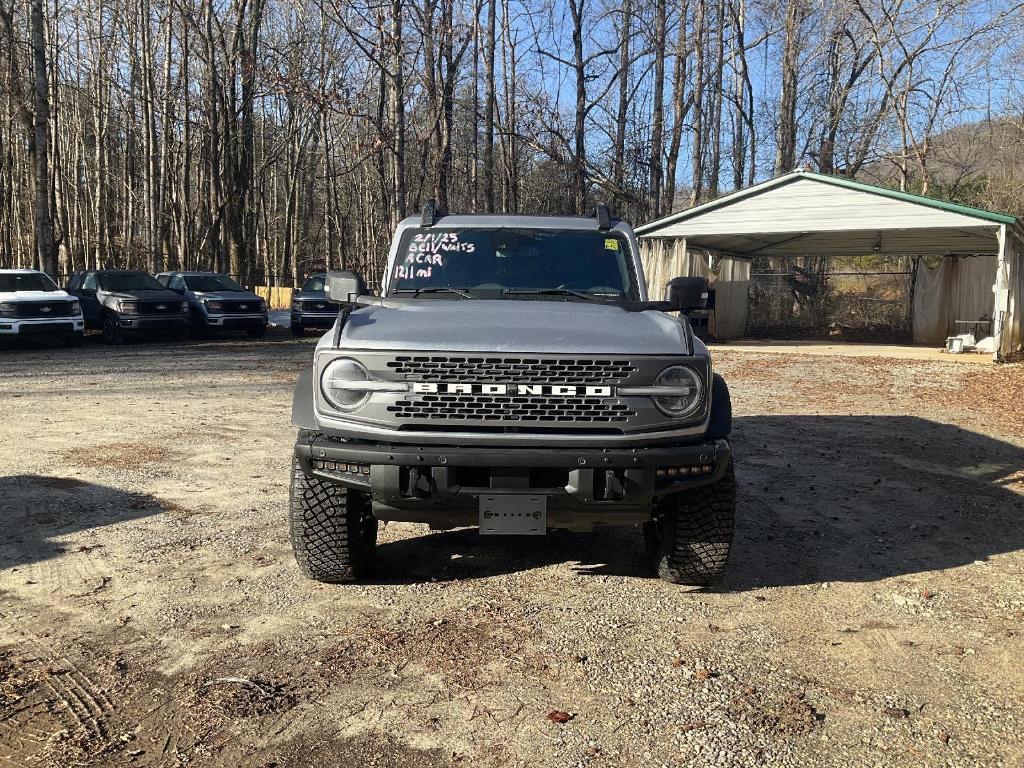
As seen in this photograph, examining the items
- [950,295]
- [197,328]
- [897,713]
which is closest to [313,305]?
[197,328]

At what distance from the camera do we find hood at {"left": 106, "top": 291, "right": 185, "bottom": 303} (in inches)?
764

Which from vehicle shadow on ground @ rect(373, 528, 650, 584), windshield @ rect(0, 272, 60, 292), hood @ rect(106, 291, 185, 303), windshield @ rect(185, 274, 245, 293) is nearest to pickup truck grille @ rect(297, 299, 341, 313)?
windshield @ rect(185, 274, 245, 293)

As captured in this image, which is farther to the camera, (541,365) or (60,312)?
(60,312)

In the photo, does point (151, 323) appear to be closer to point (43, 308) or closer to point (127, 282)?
point (127, 282)

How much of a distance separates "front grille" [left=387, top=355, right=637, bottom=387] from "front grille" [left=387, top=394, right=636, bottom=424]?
0.02 m

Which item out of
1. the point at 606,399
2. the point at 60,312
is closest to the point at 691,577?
the point at 606,399

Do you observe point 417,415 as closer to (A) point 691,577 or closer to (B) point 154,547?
(A) point 691,577

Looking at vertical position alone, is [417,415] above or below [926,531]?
above

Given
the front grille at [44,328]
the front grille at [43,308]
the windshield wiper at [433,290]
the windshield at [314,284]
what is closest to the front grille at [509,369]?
Answer: the windshield wiper at [433,290]

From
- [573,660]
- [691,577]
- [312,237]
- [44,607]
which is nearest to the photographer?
[573,660]

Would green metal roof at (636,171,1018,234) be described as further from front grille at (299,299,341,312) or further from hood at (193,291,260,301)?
hood at (193,291,260,301)

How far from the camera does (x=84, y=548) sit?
5012 millimetres

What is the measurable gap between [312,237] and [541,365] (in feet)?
188

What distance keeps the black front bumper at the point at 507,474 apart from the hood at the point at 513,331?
0.45 metres
